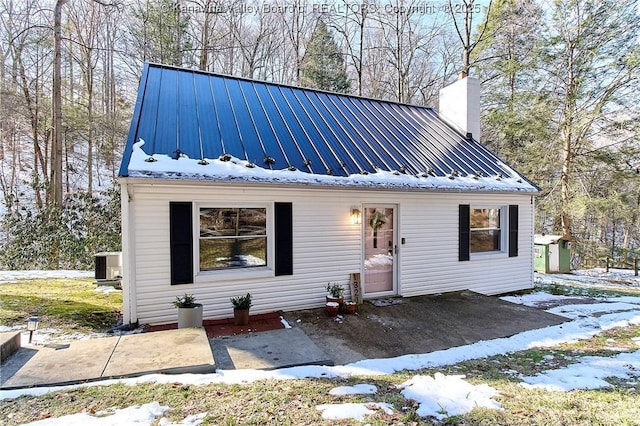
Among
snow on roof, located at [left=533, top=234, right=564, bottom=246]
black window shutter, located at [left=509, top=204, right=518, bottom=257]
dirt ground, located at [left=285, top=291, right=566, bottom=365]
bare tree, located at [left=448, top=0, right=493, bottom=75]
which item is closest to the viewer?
dirt ground, located at [left=285, top=291, right=566, bottom=365]

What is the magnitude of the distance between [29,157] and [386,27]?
71.6 feet

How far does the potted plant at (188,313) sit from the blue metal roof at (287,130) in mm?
2075

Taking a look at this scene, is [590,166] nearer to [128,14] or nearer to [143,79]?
[143,79]

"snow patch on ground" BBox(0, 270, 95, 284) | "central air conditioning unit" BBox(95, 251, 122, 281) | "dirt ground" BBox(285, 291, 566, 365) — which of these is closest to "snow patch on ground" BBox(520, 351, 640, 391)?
"dirt ground" BBox(285, 291, 566, 365)

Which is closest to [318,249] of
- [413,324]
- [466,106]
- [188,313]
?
[413,324]

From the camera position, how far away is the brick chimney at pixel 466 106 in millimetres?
10141

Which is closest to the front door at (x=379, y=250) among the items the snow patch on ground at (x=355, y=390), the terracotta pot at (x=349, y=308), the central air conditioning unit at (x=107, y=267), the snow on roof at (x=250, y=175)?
the snow on roof at (x=250, y=175)

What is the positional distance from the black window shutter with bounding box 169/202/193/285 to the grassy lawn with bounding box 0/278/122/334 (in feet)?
4.18

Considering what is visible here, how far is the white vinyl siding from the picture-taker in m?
5.38

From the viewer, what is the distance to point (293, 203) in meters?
6.31

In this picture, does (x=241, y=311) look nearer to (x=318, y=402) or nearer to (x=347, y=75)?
(x=318, y=402)

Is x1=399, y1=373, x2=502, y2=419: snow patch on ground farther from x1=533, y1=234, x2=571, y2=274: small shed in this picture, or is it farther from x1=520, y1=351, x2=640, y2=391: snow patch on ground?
x1=533, y1=234, x2=571, y2=274: small shed

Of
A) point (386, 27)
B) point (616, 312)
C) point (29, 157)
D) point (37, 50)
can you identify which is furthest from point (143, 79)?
point (29, 157)

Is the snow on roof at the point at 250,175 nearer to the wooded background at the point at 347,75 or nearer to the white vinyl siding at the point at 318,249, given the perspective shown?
the white vinyl siding at the point at 318,249
